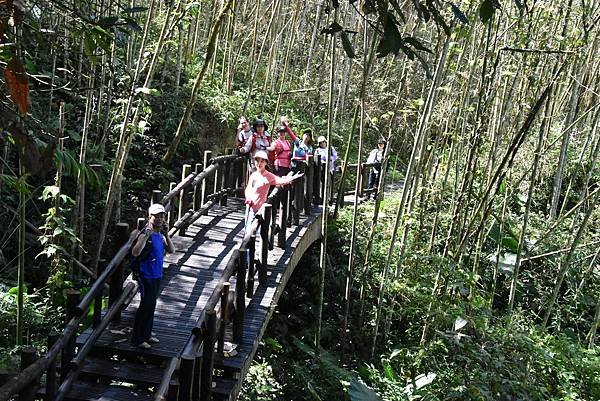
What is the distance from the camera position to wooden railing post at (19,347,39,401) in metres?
3.31

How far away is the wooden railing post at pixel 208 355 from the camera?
3.99m

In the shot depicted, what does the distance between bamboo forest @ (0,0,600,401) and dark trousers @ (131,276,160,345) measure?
0.01m

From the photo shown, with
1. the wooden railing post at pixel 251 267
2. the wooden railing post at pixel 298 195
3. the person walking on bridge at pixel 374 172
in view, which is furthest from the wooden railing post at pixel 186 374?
the person walking on bridge at pixel 374 172

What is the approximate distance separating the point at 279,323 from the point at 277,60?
24.1 feet

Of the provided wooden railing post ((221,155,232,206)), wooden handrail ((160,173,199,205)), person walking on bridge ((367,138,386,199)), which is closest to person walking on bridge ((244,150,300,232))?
wooden handrail ((160,173,199,205))

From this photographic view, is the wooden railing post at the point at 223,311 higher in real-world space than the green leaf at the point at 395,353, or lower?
higher

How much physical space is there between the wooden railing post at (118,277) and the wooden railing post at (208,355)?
1112 millimetres

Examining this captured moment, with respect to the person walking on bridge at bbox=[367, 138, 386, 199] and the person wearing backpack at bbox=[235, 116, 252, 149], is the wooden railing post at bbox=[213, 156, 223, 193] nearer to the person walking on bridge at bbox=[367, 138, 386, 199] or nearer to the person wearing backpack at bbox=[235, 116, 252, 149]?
the person wearing backpack at bbox=[235, 116, 252, 149]

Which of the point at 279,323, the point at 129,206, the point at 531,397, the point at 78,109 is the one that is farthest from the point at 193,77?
the point at 531,397

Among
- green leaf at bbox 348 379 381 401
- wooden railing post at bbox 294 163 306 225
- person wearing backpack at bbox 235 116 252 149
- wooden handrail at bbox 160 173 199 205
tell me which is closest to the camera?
green leaf at bbox 348 379 381 401

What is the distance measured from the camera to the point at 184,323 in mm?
5152

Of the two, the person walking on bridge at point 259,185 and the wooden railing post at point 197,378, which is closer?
the wooden railing post at point 197,378

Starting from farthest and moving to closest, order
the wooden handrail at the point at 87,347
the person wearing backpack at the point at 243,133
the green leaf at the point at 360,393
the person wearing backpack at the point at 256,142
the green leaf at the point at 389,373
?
the person wearing backpack at the point at 243,133
the person wearing backpack at the point at 256,142
the green leaf at the point at 389,373
the green leaf at the point at 360,393
the wooden handrail at the point at 87,347

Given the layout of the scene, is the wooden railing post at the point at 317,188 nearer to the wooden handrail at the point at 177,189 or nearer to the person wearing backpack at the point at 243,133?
the person wearing backpack at the point at 243,133
